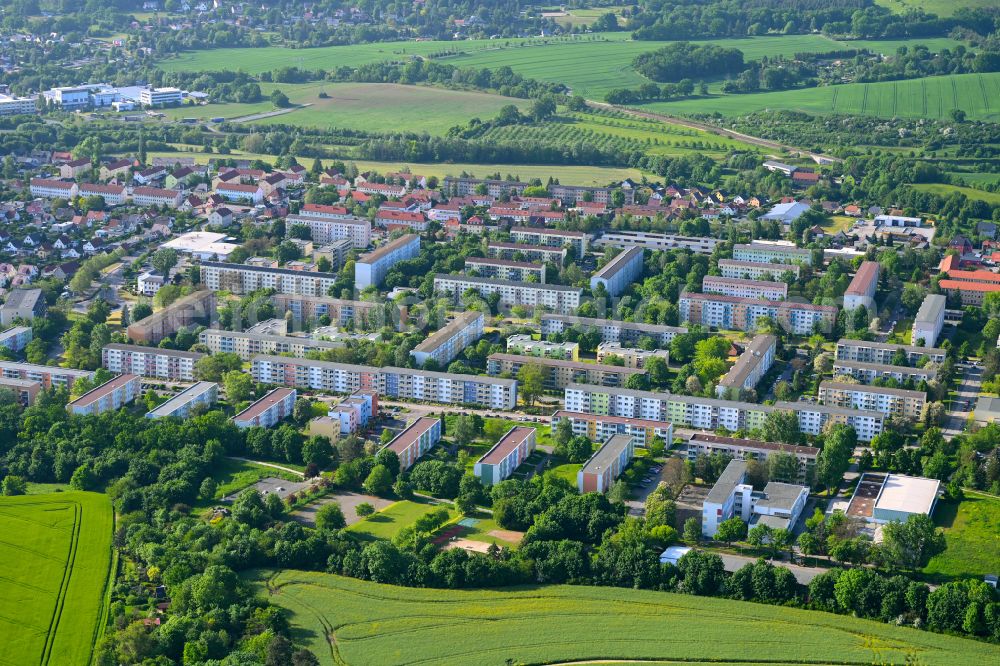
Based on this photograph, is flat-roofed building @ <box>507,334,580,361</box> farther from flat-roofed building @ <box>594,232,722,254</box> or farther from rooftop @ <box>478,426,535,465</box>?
flat-roofed building @ <box>594,232,722,254</box>

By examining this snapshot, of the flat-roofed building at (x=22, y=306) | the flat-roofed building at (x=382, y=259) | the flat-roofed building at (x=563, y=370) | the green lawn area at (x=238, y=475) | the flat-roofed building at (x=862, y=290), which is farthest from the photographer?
the flat-roofed building at (x=382, y=259)

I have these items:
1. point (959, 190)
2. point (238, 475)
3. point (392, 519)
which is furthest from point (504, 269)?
point (959, 190)

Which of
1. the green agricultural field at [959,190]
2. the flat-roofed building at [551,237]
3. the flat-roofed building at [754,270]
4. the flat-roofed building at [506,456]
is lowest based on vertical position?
the flat-roofed building at [506,456]

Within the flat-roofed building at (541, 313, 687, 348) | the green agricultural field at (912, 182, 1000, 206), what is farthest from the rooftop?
the green agricultural field at (912, 182, 1000, 206)

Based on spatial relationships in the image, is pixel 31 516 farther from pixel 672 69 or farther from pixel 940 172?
pixel 672 69

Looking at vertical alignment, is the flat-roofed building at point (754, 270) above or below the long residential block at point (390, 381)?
above

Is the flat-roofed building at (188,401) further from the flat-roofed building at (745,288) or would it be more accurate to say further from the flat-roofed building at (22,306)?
the flat-roofed building at (745,288)

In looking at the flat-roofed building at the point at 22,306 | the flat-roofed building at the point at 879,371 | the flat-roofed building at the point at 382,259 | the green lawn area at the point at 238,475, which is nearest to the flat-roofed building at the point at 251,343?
the flat-roofed building at the point at 22,306
